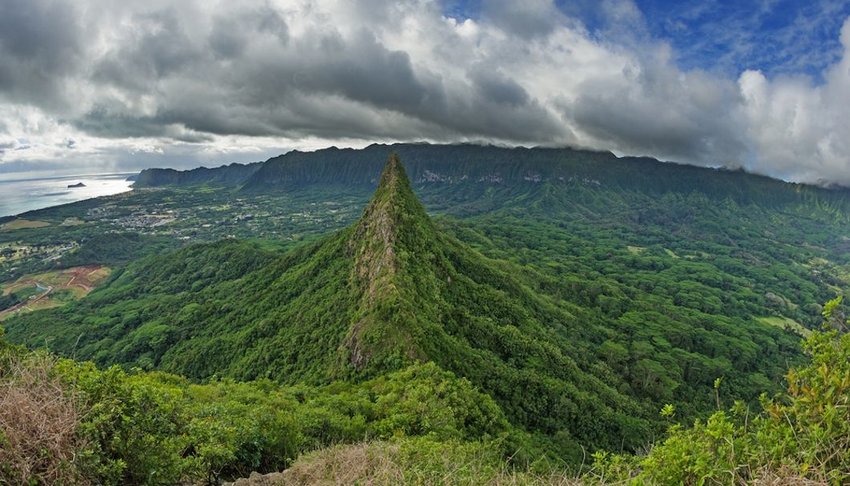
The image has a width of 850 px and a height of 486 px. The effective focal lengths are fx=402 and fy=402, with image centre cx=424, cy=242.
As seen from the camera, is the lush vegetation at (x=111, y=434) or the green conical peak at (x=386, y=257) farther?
the green conical peak at (x=386, y=257)

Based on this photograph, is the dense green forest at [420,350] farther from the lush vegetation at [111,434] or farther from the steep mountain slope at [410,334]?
the steep mountain slope at [410,334]

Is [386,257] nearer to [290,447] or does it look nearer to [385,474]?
[290,447]

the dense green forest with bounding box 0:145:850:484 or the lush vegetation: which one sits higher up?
the lush vegetation

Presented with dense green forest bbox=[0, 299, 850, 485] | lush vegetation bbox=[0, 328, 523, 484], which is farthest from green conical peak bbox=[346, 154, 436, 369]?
dense green forest bbox=[0, 299, 850, 485]

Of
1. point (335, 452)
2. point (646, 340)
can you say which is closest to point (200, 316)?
point (335, 452)

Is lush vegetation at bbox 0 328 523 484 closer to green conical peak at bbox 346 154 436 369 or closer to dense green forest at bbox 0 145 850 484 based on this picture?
dense green forest at bbox 0 145 850 484

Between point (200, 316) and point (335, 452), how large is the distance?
13971 cm

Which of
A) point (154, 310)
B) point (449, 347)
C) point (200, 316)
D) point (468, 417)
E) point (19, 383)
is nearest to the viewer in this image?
point (19, 383)

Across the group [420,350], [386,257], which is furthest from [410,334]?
[386,257]

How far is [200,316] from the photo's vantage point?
135875 millimetres

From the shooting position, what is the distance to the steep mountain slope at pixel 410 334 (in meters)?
75.8

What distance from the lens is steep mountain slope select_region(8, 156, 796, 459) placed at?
7581cm

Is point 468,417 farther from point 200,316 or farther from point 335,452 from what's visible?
point 200,316

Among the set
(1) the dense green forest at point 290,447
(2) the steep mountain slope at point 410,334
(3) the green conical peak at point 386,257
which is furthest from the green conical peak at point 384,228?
(1) the dense green forest at point 290,447
